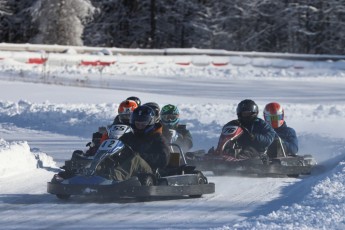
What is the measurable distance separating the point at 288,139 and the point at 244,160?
1.93 metres

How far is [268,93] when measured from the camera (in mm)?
28734

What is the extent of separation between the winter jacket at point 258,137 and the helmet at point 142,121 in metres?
2.93

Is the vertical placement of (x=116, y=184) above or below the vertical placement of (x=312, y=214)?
above

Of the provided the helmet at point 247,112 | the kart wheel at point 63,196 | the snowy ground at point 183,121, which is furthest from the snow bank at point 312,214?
the helmet at point 247,112

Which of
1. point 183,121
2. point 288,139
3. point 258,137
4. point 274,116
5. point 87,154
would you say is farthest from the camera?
point 183,121

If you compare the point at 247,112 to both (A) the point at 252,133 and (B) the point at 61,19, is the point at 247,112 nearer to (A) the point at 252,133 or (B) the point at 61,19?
(A) the point at 252,133

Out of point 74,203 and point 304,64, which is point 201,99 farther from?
point 74,203

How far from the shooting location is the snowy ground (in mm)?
8391

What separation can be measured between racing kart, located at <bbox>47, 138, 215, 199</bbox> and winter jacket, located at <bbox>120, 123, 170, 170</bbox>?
0.57ft

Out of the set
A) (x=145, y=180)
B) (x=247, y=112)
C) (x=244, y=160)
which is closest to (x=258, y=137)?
(x=247, y=112)

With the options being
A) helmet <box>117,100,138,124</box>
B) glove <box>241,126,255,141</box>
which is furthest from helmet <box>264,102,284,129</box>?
helmet <box>117,100,138,124</box>

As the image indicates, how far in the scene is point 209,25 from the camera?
5256 centimetres

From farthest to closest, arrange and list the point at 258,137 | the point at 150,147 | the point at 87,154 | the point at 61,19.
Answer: the point at 61,19, the point at 258,137, the point at 87,154, the point at 150,147

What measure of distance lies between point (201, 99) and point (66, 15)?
1868 cm
